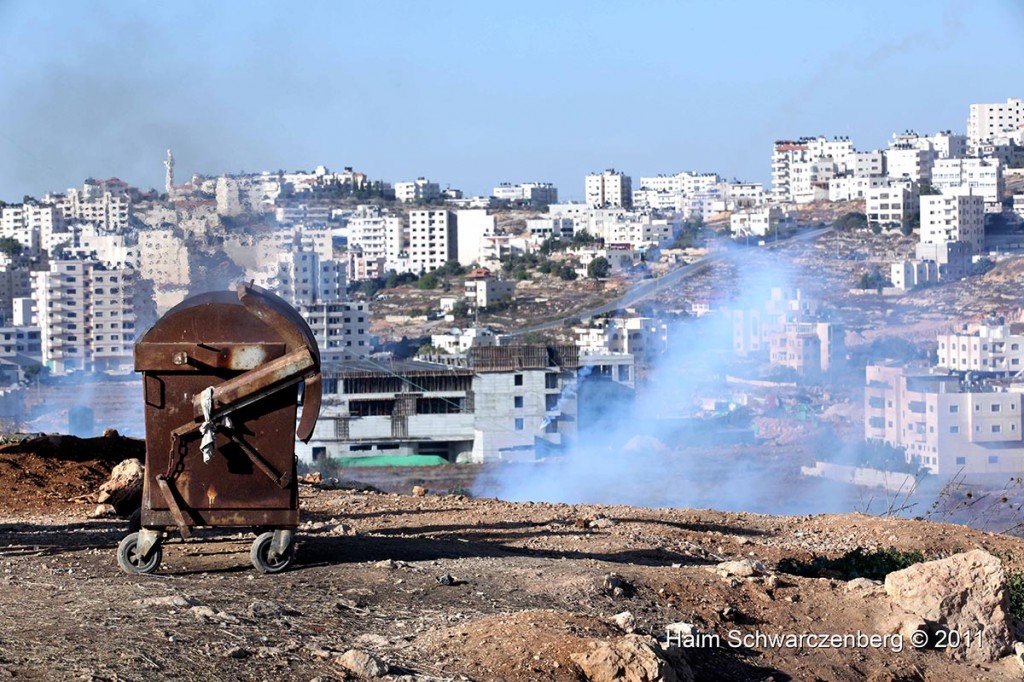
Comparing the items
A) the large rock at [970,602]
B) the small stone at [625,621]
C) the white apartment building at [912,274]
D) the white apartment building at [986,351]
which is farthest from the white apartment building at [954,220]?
the small stone at [625,621]

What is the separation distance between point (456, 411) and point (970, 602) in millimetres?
24655

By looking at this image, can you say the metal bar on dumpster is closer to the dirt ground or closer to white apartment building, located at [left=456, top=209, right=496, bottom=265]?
the dirt ground

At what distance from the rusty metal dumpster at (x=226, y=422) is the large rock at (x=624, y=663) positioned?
61.3 inches

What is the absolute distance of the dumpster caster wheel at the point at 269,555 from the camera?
5586 millimetres

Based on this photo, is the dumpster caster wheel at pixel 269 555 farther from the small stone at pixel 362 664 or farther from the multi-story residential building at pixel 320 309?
the multi-story residential building at pixel 320 309

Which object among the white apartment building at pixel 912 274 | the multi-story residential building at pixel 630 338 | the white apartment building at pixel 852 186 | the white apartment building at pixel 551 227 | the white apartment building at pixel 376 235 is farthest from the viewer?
the white apartment building at pixel 551 227

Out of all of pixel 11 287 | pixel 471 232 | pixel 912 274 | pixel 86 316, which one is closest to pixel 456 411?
pixel 86 316

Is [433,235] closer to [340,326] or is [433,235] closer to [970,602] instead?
[340,326]

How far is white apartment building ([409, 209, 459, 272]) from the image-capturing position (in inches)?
3553

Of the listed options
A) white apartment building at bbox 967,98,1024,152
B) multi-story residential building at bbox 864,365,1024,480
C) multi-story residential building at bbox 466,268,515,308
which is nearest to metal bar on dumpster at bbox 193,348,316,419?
multi-story residential building at bbox 864,365,1024,480

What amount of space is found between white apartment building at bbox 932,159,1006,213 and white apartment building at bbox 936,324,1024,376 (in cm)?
4066

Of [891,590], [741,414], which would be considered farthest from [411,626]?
[741,414]

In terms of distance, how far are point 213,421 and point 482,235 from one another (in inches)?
3364

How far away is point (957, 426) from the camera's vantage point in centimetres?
3331
